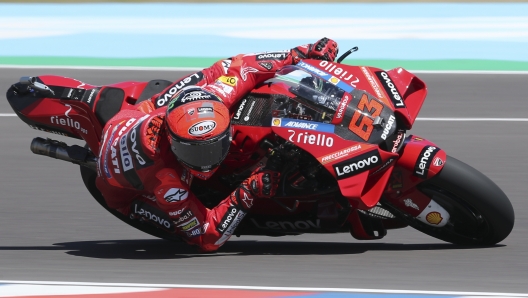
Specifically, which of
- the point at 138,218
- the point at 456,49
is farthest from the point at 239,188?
the point at 456,49

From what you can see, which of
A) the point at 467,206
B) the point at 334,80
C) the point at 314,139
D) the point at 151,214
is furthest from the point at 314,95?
→ the point at 151,214

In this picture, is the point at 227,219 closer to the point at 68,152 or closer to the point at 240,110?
the point at 240,110

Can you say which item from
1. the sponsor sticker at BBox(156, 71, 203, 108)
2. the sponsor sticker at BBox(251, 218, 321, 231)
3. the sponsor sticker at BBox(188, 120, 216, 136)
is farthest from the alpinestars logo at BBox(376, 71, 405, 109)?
the sponsor sticker at BBox(156, 71, 203, 108)

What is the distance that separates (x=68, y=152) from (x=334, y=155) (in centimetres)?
160

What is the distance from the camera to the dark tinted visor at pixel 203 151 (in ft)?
15.7

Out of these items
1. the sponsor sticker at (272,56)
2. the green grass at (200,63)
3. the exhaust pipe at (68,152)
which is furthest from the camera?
the green grass at (200,63)

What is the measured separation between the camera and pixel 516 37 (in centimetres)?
1162

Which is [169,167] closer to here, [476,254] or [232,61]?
[232,61]

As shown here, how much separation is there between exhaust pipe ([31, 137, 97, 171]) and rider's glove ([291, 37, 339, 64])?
1278 mm

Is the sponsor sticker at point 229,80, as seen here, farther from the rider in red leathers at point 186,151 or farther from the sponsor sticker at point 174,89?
the sponsor sticker at point 174,89

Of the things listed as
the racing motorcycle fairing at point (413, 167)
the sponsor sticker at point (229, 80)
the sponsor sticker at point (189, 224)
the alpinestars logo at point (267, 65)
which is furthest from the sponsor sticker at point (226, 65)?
the racing motorcycle fairing at point (413, 167)

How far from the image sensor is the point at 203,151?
4805 millimetres

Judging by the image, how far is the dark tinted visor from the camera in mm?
4793

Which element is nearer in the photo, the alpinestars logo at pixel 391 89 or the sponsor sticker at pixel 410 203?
the alpinestars logo at pixel 391 89
